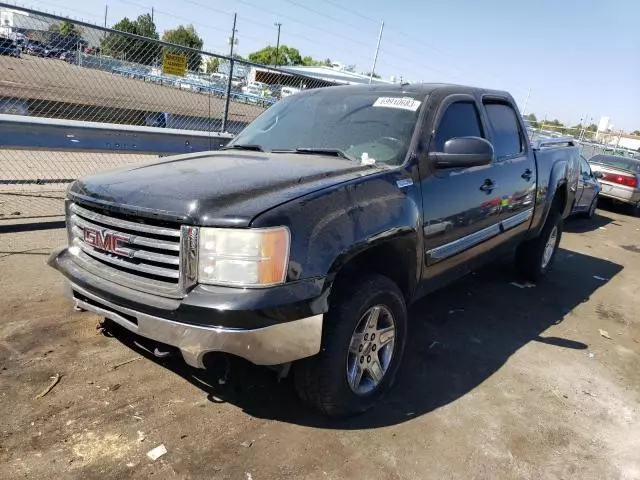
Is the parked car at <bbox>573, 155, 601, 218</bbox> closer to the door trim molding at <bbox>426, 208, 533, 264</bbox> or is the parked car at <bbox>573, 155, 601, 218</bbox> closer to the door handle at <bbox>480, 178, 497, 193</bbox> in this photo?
the door trim molding at <bbox>426, 208, 533, 264</bbox>

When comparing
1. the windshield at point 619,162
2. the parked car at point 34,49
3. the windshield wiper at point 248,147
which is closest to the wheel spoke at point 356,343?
the windshield wiper at point 248,147

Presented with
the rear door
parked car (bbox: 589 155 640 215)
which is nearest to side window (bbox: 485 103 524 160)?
the rear door

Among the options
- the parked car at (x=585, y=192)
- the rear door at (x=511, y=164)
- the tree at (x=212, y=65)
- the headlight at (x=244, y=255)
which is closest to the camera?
the headlight at (x=244, y=255)

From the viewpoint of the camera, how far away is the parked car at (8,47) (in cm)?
649

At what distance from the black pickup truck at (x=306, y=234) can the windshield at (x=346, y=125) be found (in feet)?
0.04

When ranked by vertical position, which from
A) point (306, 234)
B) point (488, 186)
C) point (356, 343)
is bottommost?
point (356, 343)

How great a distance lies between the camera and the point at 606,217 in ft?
41.6

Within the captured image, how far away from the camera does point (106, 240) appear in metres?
2.74

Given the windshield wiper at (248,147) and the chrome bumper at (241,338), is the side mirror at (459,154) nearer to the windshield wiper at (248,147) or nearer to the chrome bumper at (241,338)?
the windshield wiper at (248,147)

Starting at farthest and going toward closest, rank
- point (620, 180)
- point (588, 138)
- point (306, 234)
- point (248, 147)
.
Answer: point (588, 138) → point (620, 180) → point (248, 147) → point (306, 234)

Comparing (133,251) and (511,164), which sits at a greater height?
(511,164)

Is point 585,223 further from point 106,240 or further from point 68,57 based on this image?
point 106,240

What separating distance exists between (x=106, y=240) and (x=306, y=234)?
42.7 inches

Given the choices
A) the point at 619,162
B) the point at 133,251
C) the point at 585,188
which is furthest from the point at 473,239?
the point at 619,162
